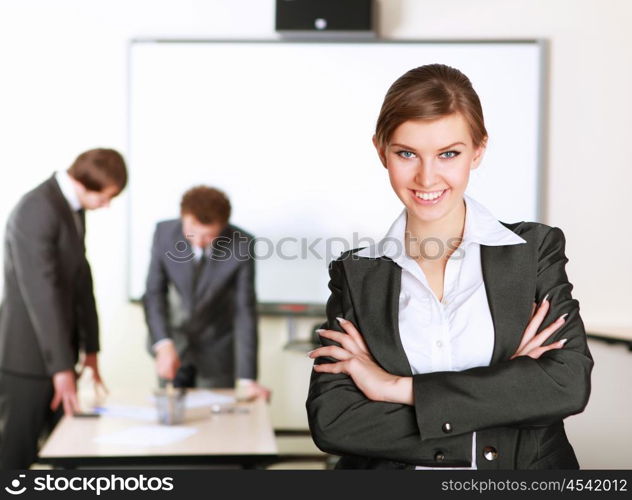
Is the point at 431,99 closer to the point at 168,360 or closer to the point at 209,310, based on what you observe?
the point at 209,310

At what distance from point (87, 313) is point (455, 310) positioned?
2131 mm

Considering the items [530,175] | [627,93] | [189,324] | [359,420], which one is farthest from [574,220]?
[189,324]

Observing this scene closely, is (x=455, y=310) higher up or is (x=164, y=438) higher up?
(x=455, y=310)

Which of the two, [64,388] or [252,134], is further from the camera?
[252,134]

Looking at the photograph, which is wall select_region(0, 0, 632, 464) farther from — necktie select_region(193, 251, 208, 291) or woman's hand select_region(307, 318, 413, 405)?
woman's hand select_region(307, 318, 413, 405)

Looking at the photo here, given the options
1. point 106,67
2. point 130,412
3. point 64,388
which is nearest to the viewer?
point 130,412

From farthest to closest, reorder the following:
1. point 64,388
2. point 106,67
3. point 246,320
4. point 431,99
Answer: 1. point 106,67
2. point 246,320
3. point 64,388
4. point 431,99

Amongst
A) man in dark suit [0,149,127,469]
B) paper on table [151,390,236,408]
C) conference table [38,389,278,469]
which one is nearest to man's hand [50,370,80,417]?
man in dark suit [0,149,127,469]

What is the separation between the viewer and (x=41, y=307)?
2.72m

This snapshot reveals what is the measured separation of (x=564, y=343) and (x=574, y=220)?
1080 mm

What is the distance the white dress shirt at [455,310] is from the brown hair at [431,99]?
14cm

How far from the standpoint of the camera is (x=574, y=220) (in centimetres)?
213

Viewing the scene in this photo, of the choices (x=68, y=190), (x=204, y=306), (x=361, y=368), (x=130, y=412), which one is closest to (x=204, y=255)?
(x=204, y=306)

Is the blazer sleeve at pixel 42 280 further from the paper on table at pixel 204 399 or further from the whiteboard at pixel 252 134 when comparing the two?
the whiteboard at pixel 252 134
